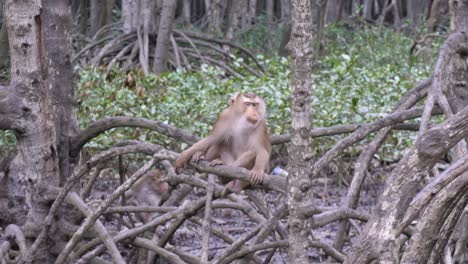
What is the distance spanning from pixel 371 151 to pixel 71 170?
176 cm

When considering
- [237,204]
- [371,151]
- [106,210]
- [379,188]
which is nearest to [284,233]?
[237,204]

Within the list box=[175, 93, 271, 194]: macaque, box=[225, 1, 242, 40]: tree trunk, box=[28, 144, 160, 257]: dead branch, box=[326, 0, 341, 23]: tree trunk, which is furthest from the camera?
box=[326, 0, 341, 23]: tree trunk

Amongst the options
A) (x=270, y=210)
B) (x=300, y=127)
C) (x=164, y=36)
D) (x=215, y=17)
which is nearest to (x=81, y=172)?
(x=300, y=127)

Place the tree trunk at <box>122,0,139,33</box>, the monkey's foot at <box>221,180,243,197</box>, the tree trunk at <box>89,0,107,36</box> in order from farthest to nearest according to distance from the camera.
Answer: the tree trunk at <box>89,0,107,36</box>
the tree trunk at <box>122,0,139,33</box>
the monkey's foot at <box>221,180,243,197</box>

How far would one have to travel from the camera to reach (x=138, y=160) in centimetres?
755

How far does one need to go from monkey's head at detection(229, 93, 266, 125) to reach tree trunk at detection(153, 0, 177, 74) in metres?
5.85

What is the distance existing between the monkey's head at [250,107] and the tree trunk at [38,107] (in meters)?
0.99

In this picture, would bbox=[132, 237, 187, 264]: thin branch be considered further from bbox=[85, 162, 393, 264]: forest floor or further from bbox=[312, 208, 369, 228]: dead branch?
bbox=[312, 208, 369, 228]: dead branch

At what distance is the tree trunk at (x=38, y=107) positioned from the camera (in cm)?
453

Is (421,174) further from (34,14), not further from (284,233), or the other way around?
(34,14)

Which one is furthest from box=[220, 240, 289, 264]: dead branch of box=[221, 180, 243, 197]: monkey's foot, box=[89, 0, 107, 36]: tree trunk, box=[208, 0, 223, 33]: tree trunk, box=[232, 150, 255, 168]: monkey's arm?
box=[208, 0, 223, 33]: tree trunk

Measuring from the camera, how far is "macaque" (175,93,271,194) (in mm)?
4785

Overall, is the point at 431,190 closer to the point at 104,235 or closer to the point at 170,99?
the point at 104,235

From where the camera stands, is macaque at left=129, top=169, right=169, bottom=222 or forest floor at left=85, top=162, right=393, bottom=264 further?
macaque at left=129, top=169, right=169, bottom=222
